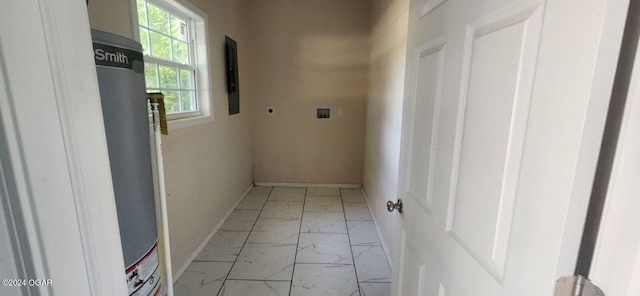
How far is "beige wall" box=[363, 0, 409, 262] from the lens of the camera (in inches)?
79.6

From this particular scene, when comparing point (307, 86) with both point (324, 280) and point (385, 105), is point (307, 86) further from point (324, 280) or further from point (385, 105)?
point (324, 280)

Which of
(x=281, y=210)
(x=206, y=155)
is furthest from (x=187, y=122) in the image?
(x=281, y=210)

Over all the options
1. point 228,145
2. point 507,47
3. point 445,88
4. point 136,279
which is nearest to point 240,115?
point 228,145

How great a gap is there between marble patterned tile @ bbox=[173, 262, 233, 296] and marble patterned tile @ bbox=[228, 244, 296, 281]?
0.09 metres

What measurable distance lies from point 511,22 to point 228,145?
2.80 metres

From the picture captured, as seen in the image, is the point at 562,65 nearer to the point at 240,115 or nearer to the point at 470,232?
the point at 470,232

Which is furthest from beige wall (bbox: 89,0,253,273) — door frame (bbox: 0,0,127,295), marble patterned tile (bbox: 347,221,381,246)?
marble patterned tile (bbox: 347,221,381,246)

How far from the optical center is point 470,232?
2.26 ft

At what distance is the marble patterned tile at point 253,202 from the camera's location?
125 inches

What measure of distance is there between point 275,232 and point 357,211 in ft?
3.36

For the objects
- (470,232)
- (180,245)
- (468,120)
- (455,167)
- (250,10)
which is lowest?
(180,245)

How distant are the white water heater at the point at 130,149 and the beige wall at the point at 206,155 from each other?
0.69 meters

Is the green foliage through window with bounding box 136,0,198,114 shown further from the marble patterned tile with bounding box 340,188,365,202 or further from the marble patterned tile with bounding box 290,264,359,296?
the marble patterned tile with bounding box 340,188,365,202

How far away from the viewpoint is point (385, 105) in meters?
2.48
